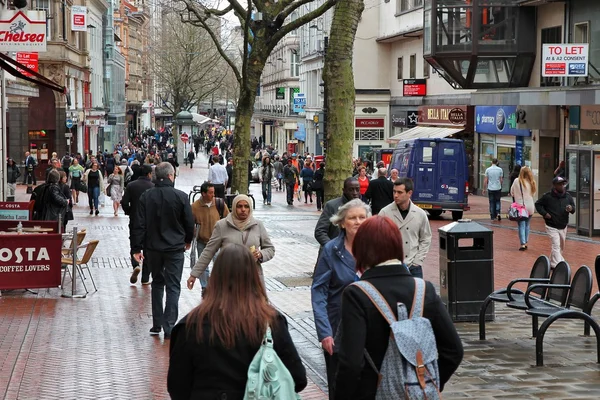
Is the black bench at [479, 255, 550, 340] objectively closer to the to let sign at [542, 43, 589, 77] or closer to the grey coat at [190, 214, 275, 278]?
the grey coat at [190, 214, 275, 278]

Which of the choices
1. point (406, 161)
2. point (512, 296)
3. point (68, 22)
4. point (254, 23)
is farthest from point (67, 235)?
point (68, 22)

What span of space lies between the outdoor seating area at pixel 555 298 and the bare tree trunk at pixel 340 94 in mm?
5151

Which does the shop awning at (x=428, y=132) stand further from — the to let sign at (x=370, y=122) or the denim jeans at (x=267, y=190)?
the to let sign at (x=370, y=122)

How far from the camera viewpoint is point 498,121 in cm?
3869

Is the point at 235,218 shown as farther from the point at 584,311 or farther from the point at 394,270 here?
the point at 394,270

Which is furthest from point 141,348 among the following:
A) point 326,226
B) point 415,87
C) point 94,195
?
point 415,87

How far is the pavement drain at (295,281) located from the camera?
15688mm

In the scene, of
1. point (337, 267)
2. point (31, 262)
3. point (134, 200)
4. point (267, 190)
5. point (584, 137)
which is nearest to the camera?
point (337, 267)

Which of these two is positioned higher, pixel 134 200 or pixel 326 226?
pixel 326 226

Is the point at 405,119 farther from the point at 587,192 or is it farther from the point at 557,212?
the point at 557,212

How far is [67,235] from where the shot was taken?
50.2 feet

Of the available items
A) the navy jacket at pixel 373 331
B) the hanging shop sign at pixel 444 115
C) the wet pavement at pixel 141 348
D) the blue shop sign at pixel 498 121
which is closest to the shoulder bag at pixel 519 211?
the wet pavement at pixel 141 348

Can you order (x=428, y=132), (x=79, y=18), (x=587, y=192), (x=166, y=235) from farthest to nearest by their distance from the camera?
(x=79, y=18) < (x=428, y=132) < (x=587, y=192) < (x=166, y=235)

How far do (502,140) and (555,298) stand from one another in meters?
28.9
